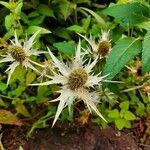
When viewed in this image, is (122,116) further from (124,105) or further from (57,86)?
(57,86)

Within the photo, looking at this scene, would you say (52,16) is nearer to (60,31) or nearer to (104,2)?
(60,31)

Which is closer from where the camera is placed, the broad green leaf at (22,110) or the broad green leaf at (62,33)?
the broad green leaf at (22,110)

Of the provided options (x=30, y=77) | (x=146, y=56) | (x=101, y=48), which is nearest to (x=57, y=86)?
(x=30, y=77)

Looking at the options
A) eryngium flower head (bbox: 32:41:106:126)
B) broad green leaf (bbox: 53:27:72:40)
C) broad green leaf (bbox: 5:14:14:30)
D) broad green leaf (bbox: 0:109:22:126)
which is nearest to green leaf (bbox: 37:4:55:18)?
broad green leaf (bbox: 53:27:72:40)

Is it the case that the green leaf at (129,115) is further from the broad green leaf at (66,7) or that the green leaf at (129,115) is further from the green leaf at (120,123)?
the broad green leaf at (66,7)

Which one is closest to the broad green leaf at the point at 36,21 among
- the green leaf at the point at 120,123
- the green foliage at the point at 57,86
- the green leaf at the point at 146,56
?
the green foliage at the point at 57,86

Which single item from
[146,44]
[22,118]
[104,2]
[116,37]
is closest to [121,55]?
[146,44]
